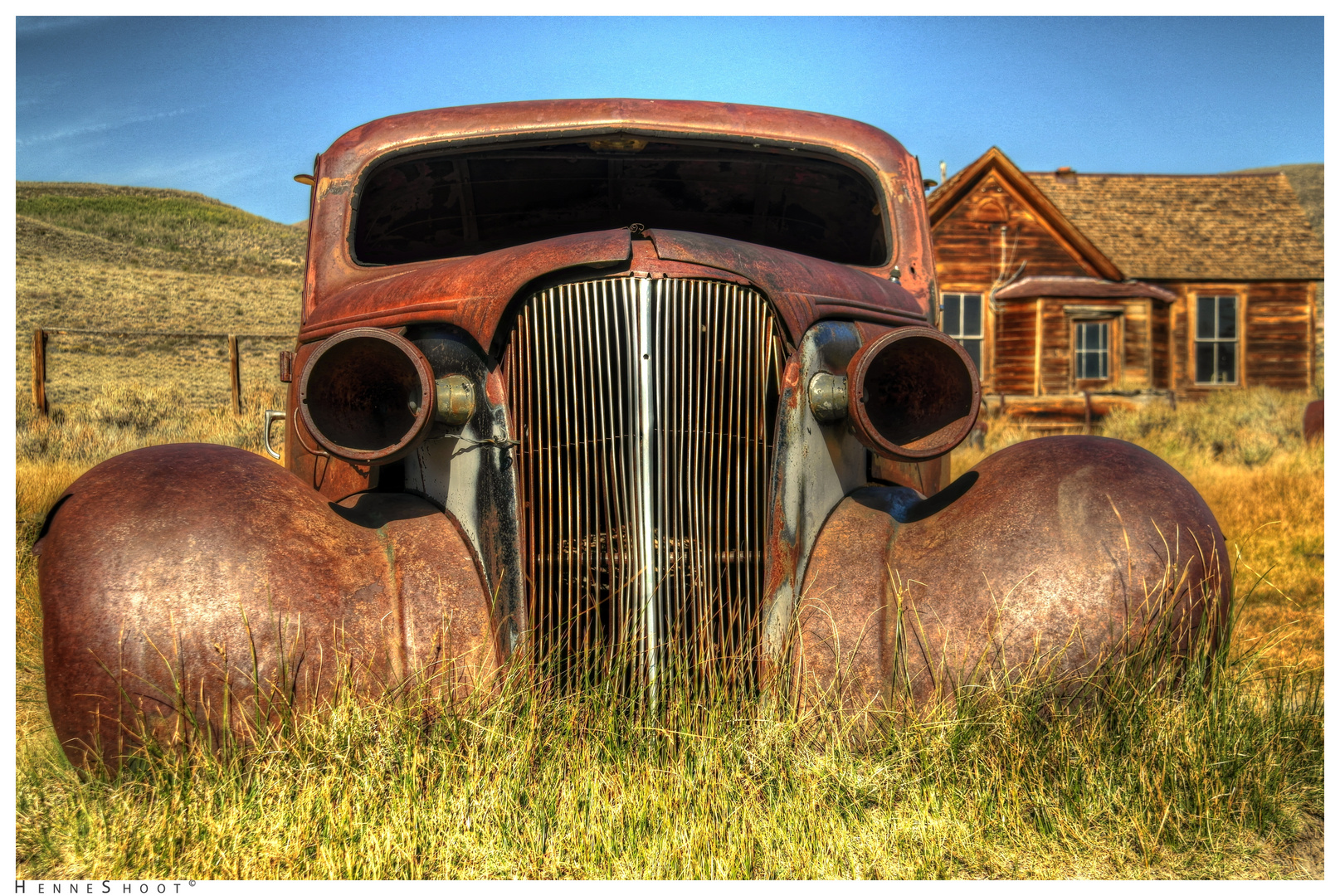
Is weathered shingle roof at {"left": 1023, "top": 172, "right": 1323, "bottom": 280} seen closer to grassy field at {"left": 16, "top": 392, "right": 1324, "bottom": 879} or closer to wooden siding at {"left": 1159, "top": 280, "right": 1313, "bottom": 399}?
wooden siding at {"left": 1159, "top": 280, "right": 1313, "bottom": 399}

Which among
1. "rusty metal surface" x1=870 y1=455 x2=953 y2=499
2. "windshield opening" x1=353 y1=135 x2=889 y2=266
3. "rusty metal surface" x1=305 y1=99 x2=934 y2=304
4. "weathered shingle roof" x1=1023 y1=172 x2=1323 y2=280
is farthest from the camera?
"weathered shingle roof" x1=1023 y1=172 x2=1323 y2=280

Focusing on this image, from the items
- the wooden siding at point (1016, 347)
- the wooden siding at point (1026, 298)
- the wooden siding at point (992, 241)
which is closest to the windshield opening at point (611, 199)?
the wooden siding at point (1026, 298)

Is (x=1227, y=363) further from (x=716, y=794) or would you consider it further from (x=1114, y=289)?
(x=716, y=794)

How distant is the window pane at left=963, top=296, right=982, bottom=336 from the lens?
16.5 m

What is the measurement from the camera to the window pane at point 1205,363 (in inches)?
690

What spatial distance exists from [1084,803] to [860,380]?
986mm

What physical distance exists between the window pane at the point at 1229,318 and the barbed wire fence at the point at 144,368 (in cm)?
1492

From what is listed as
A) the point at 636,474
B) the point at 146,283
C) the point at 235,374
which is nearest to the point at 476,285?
the point at 636,474

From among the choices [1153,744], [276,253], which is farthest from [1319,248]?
[276,253]

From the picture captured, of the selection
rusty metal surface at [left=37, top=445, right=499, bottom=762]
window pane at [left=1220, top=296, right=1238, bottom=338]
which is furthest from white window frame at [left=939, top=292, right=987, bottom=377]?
rusty metal surface at [left=37, top=445, right=499, bottom=762]

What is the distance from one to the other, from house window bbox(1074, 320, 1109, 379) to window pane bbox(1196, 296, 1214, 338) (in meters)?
1.95

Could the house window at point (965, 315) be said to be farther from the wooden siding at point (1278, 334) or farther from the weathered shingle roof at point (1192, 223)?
the wooden siding at point (1278, 334)
